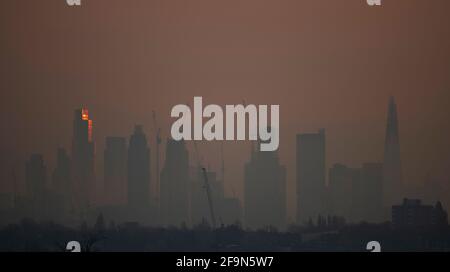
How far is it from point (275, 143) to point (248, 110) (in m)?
0.79

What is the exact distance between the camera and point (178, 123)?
16.3 meters
